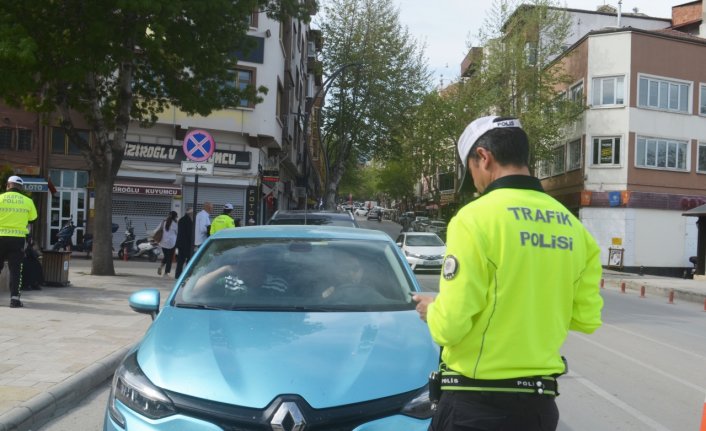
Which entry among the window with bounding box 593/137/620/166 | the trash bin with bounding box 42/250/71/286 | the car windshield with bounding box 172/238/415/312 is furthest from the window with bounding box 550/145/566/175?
the car windshield with bounding box 172/238/415/312

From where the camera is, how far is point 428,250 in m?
22.4

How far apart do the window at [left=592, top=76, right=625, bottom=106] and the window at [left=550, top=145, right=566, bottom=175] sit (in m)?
4.48

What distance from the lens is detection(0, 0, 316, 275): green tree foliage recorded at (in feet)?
47.5

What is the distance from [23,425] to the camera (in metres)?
5.18

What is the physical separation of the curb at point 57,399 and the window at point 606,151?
105 feet

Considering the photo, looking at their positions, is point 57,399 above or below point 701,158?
below

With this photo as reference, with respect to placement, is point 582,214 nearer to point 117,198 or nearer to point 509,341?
point 117,198

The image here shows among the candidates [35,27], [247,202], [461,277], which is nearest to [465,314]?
[461,277]

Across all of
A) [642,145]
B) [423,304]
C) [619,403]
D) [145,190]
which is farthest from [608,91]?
[423,304]

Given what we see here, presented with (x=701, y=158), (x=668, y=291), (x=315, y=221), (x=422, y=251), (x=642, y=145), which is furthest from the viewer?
(x=701, y=158)

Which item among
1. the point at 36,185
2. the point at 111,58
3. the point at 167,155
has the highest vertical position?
the point at 111,58

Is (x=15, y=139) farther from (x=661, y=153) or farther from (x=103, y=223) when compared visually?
(x=661, y=153)

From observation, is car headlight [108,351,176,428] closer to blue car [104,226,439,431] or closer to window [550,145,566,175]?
blue car [104,226,439,431]

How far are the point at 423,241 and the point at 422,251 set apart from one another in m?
1.32
